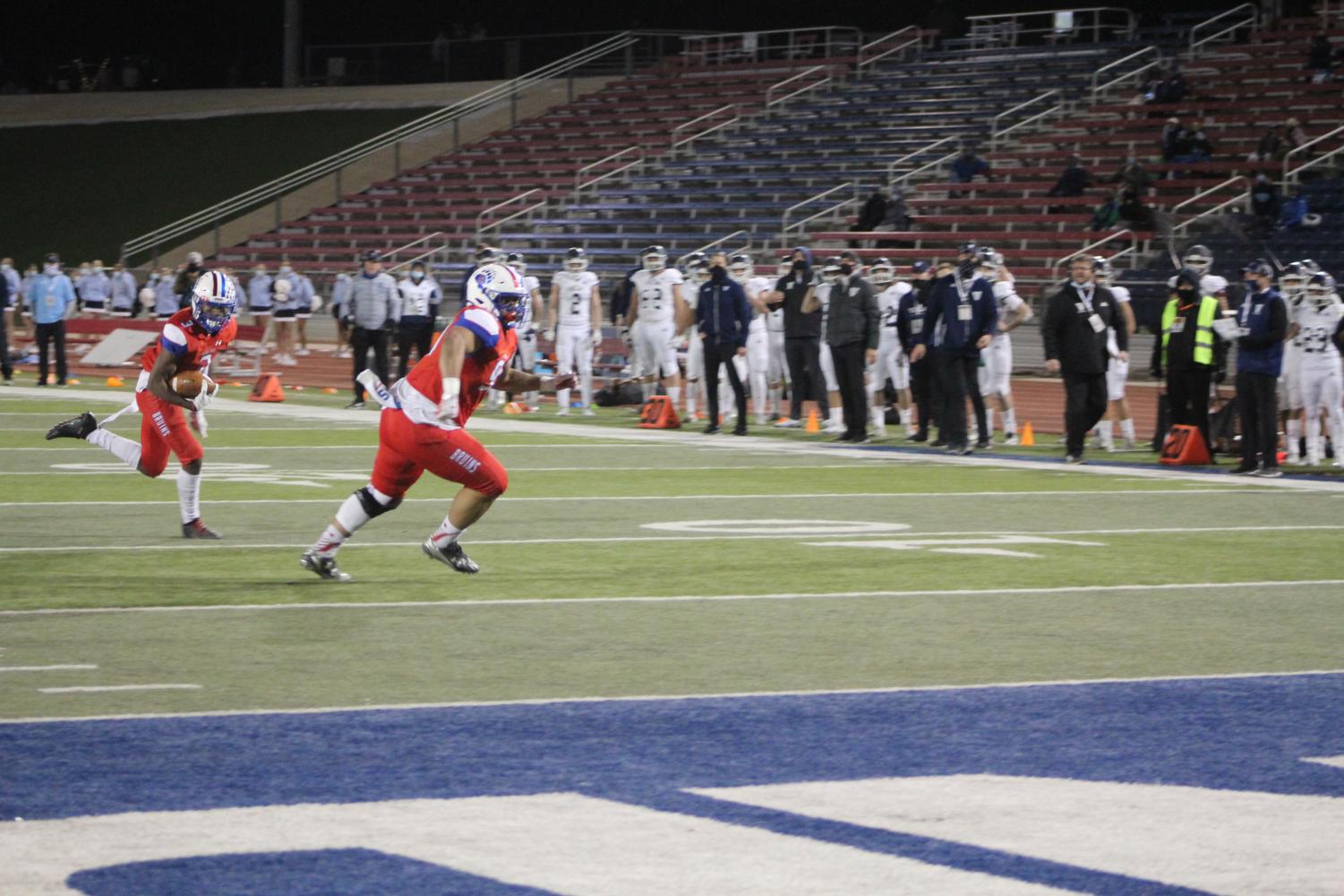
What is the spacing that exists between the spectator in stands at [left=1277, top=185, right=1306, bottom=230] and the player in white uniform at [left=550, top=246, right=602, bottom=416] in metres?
10.7

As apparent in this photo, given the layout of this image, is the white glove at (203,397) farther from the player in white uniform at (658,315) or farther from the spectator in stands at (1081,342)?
the player in white uniform at (658,315)

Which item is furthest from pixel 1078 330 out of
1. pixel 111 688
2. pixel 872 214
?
pixel 872 214

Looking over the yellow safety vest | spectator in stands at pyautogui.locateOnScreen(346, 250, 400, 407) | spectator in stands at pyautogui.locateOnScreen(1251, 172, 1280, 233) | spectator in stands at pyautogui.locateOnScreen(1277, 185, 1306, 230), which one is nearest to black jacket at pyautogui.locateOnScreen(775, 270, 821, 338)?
the yellow safety vest

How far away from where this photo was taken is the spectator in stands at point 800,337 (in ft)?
66.1

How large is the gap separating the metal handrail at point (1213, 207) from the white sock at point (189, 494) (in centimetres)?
1969

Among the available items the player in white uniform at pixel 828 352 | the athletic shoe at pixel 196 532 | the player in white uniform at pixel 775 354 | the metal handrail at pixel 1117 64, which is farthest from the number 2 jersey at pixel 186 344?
the metal handrail at pixel 1117 64

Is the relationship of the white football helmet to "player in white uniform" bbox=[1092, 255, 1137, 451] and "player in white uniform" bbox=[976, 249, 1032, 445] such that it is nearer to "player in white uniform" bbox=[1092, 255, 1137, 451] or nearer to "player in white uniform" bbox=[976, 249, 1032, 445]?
"player in white uniform" bbox=[1092, 255, 1137, 451]

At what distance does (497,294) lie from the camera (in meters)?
9.06

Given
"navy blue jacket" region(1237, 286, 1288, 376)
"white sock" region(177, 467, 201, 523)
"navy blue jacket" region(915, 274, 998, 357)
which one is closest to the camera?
"white sock" region(177, 467, 201, 523)

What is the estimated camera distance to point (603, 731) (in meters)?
6.04

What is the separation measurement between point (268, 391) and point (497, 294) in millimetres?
16437

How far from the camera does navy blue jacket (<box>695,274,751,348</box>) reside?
19.3 m

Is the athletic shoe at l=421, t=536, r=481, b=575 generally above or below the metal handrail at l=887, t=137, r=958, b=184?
below

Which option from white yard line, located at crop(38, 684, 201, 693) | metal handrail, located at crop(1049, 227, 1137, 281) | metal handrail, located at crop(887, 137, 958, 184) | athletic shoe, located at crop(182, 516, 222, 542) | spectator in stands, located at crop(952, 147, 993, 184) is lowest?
white yard line, located at crop(38, 684, 201, 693)
